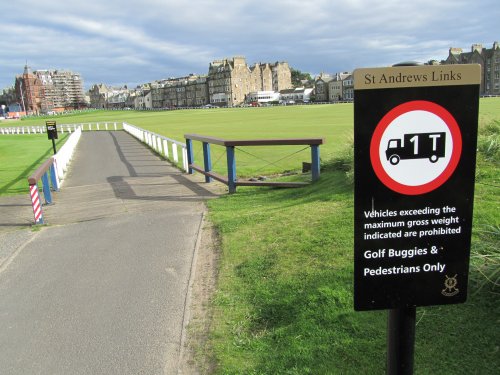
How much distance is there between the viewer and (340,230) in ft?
19.1

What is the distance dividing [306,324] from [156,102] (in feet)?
654

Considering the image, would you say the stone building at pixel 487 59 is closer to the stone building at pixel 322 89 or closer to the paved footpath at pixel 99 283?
the stone building at pixel 322 89

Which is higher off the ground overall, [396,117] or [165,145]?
[396,117]

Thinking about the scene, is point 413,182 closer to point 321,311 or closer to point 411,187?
point 411,187

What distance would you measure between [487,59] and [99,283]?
412 feet

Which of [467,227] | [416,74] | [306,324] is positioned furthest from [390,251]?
[306,324]

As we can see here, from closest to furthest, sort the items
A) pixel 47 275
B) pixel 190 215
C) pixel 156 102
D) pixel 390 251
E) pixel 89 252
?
pixel 390 251
pixel 47 275
pixel 89 252
pixel 190 215
pixel 156 102

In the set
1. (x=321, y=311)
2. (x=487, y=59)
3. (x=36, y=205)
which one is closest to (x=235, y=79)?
(x=487, y=59)

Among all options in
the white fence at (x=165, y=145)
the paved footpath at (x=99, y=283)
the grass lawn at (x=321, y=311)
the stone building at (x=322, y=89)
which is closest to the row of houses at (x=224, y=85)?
the stone building at (x=322, y=89)

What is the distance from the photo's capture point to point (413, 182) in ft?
6.93

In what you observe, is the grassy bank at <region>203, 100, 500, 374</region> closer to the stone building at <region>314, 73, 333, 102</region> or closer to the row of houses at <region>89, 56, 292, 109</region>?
the stone building at <region>314, 73, 333, 102</region>

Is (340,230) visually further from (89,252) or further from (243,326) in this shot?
(89,252)

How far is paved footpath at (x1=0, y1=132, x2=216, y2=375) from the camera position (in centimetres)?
397

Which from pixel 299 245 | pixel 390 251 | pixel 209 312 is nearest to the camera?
pixel 390 251
